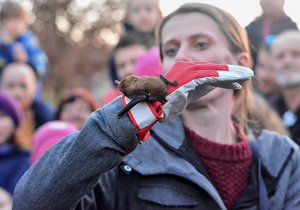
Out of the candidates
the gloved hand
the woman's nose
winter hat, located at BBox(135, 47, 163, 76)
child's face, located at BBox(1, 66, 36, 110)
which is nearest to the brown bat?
the gloved hand

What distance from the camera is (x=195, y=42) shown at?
2.30 m

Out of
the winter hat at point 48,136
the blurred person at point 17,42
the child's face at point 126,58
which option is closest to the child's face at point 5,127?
the winter hat at point 48,136

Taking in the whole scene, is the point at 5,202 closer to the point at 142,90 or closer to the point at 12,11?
the point at 142,90

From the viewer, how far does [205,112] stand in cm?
229

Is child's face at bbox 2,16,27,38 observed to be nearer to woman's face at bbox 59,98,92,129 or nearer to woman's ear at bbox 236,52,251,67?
woman's face at bbox 59,98,92,129

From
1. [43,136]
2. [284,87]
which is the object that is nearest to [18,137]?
[43,136]

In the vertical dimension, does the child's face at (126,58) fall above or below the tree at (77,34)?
above

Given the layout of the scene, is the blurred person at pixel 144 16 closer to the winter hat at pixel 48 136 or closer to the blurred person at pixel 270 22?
the blurred person at pixel 270 22

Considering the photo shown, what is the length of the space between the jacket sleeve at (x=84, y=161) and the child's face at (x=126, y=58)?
275 centimetres

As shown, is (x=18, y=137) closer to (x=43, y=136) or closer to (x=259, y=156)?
(x=43, y=136)

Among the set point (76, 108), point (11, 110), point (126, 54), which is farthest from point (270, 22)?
point (11, 110)

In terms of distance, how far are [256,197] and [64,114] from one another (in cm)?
234

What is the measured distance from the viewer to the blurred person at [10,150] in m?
3.82

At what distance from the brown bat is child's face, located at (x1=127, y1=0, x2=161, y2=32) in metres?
3.27
